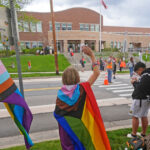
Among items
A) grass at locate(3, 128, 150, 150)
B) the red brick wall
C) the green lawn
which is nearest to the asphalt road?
grass at locate(3, 128, 150, 150)

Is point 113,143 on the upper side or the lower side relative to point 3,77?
lower

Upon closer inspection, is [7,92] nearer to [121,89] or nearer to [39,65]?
[121,89]

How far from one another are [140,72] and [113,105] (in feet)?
10.3

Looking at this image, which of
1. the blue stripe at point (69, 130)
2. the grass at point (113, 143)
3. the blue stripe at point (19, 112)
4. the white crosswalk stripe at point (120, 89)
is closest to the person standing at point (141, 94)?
the grass at point (113, 143)

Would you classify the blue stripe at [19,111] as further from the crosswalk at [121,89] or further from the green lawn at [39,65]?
the green lawn at [39,65]

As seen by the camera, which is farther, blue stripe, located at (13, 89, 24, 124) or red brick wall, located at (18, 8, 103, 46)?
red brick wall, located at (18, 8, 103, 46)

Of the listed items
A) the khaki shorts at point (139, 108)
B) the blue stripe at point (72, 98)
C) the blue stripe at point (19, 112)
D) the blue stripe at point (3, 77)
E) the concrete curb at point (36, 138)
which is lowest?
the concrete curb at point (36, 138)

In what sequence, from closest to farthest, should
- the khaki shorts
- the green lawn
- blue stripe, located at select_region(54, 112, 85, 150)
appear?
blue stripe, located at select_region(54, 112, 85, 150)
the khaki shorts
the green lawn

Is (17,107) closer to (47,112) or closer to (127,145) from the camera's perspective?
(127,145)

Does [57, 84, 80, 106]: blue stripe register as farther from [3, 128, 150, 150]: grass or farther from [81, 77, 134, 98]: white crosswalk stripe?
[81, 77, 134, 98]: white crosswalk stripe

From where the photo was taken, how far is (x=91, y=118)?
206cm

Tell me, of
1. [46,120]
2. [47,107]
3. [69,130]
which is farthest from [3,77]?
[47,107]

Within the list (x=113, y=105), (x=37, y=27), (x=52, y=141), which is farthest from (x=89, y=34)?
(x=52, y=141)

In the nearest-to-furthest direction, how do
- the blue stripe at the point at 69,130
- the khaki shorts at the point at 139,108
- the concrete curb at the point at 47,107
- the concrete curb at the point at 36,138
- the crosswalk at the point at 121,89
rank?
1. the blue stripe at the point at 69,130
2. the khaki shorts at the point at 139,108
3. the concrete curb at the point at 36,138
4. the concrete curb at the point at 47,107
5. the crosswalk at the point at 121,89
